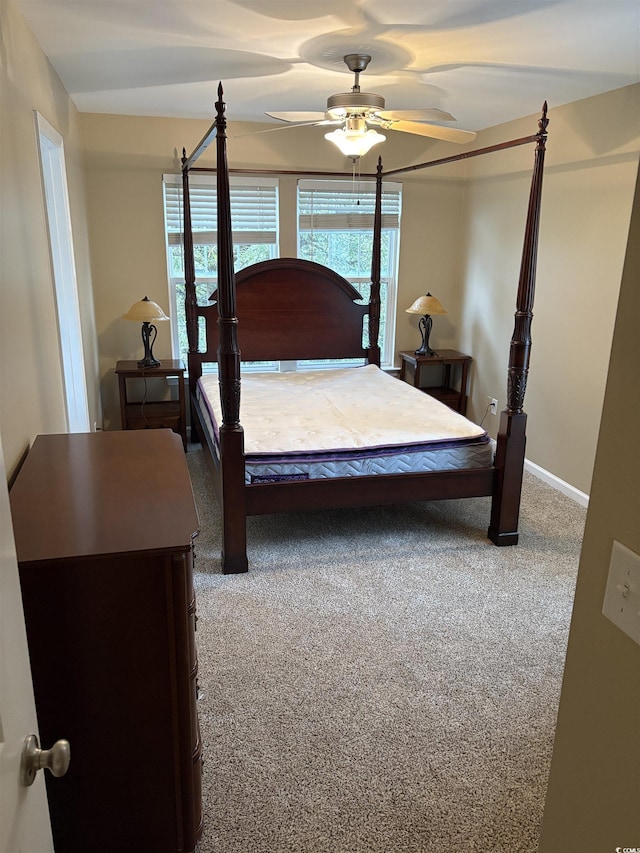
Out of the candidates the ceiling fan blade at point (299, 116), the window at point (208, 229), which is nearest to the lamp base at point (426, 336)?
the window at point (208, 229)

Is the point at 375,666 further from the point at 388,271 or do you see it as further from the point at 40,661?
the point at 388,271

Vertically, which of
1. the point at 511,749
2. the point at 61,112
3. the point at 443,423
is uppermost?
the point at 61,112

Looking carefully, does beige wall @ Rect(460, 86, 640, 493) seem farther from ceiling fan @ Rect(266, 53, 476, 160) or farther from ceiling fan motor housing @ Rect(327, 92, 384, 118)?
ceiling fan motor housing @ Rect(327, 92, 384, 118)

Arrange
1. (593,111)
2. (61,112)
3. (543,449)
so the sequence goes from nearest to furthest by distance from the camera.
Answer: (61,112) → (593,111) → (543,449)

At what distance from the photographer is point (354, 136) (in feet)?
9.51

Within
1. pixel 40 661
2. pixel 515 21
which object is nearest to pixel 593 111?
pixel 515 21

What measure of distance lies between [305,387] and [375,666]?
8.04ft

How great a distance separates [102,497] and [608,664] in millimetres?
1338

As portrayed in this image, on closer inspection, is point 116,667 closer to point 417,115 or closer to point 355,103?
point 355,103

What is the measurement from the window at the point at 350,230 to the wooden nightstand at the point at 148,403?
1303 mm

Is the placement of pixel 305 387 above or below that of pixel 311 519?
above

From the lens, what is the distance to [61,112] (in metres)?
3.43

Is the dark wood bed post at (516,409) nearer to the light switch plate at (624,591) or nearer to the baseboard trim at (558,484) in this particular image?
the baseboard trim at (558,484)

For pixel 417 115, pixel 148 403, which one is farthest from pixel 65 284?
pixel 417 115
